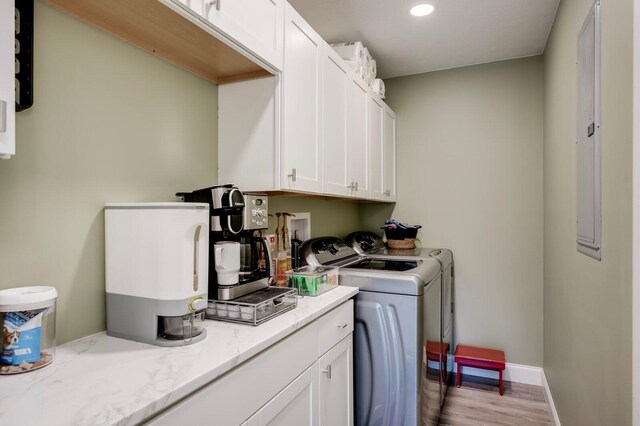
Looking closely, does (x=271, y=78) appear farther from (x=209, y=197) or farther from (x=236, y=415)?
(x=236, y=415)

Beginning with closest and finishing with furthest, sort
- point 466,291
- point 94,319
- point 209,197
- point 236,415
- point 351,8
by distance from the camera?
point 236,415
point 94,319
point 209,197
point 351,8
point 466,291

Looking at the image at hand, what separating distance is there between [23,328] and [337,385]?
119 cm

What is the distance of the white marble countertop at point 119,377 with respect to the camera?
2.36 feet

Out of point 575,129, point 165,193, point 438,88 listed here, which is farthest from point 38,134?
point 438,88

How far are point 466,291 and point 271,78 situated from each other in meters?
2.43

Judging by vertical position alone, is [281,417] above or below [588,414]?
above

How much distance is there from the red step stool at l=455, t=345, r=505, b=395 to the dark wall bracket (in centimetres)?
296

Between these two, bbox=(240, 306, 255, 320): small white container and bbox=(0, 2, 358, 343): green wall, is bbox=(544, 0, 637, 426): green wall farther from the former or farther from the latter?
bbox=(0, 2, 358, 343): green wall

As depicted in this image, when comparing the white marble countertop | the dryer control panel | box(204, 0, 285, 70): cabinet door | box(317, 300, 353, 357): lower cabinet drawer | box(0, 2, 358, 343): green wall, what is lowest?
box(317, 300, 353, 357): lower cabinet drawer

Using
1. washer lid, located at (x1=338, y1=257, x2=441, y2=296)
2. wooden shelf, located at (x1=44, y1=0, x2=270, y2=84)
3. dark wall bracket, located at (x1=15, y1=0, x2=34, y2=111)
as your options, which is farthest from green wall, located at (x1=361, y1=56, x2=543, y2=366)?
dark wall bracket, located at (x1=15, y1=0, x2=34, y2=111)

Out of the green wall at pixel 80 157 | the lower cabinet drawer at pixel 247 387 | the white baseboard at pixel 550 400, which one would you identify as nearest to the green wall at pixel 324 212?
the green wall at pixel 80 157

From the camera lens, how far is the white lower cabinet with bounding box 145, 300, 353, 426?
0.93 m

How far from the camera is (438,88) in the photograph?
3.23 meters

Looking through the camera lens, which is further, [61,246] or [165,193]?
[165,193]
